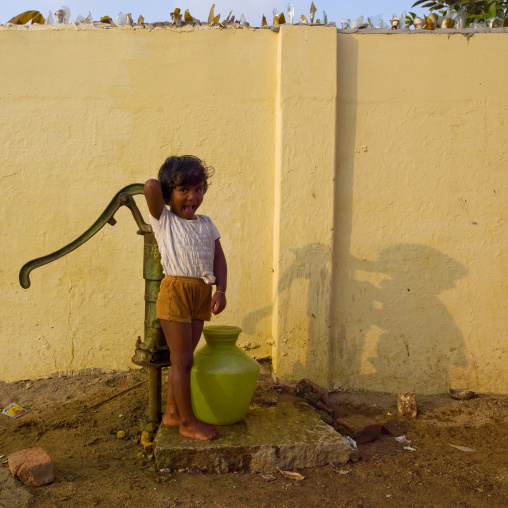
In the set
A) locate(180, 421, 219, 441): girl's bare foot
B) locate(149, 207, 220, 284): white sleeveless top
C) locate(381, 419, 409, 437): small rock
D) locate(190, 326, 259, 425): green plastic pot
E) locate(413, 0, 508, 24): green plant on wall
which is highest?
locate(413, 0, 508, 24): green plant on wall

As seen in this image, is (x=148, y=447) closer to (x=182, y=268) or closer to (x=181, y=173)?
(x=182, y=268)

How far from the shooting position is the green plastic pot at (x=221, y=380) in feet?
9.19

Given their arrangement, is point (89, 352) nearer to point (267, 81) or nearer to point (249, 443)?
point (249, 443)

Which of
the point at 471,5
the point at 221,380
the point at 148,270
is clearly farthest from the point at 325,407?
the point at 471,5

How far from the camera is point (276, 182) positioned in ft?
12.3

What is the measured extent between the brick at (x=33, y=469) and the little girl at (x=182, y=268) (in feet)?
2.19

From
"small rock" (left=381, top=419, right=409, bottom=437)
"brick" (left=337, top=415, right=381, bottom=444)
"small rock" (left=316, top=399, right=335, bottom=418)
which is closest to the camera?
"brick" (left=337, top=415, right=381, bottom=444)

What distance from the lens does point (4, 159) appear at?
3.71 meters

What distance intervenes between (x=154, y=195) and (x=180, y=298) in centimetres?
55

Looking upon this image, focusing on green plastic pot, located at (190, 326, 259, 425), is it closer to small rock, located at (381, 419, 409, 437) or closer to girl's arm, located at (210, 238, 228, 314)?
girl's arm, located at (210, 238, 228, 314)

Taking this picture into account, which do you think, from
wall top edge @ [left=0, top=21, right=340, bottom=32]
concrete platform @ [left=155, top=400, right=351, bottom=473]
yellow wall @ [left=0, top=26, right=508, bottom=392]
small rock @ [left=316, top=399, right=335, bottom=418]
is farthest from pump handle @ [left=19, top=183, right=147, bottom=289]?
small rock @ [left=316, top=399, right=335, bottom=418]

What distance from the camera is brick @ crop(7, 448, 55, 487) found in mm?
2430

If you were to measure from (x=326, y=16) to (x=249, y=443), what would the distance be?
9.70 feet

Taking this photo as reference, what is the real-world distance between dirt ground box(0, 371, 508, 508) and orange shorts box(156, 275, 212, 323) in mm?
764
